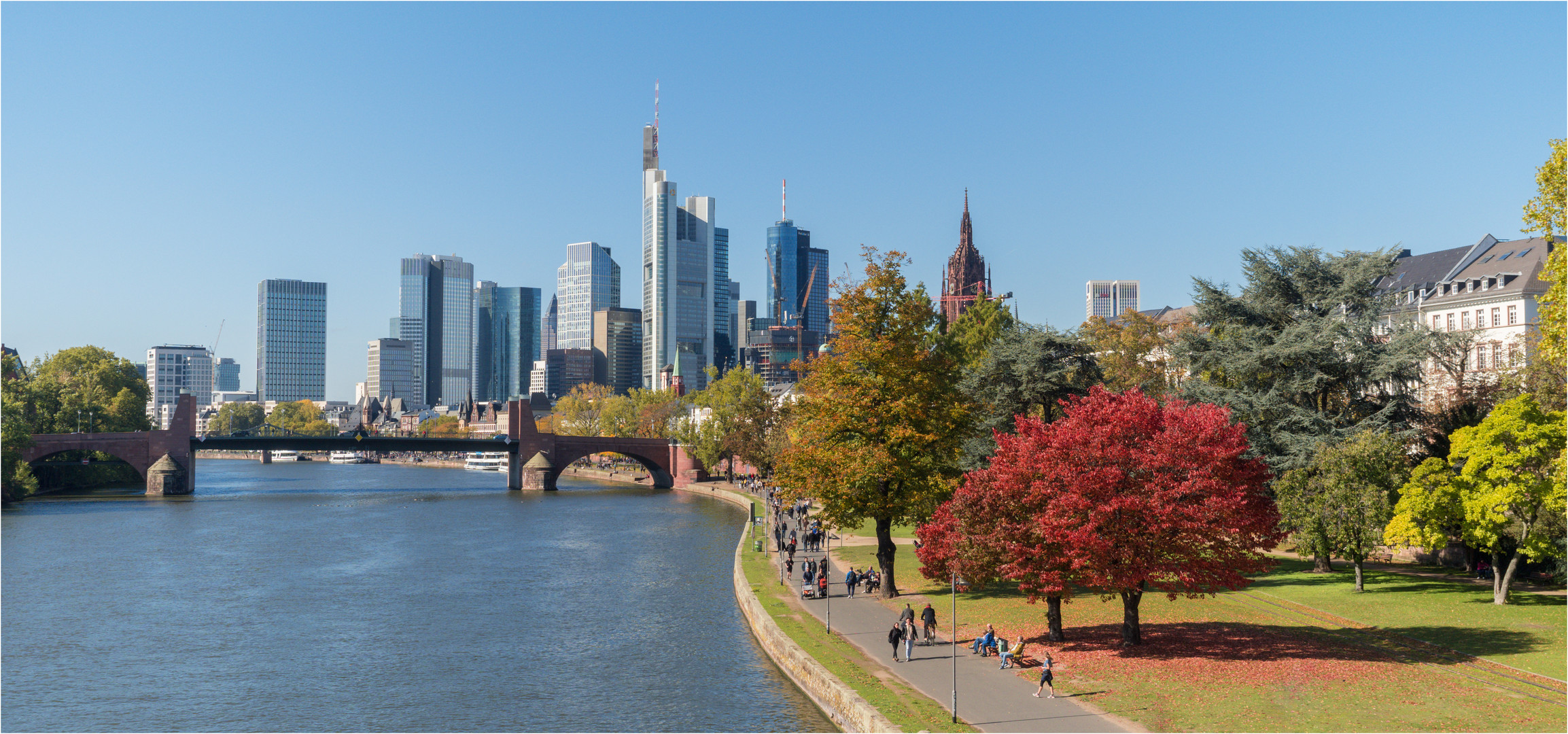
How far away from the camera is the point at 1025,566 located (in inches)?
1305

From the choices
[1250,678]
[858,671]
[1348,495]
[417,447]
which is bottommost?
[858,671]

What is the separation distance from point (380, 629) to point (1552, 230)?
146 ft

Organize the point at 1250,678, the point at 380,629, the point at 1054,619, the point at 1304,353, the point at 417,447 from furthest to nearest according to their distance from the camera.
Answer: the point at 417,447, the point at 1304,353, the point at 380,629, the point at 1054,619, the point at 1250,678

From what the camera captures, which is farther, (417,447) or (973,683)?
(417,447)

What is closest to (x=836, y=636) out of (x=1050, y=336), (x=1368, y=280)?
(x=1050, y=336)

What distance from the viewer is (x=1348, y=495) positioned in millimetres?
43062

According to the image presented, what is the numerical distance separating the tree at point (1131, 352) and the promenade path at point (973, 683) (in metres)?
35.5

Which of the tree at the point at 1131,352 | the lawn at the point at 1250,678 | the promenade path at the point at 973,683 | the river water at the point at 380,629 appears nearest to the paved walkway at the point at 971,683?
the promenade path at the point at 973,683

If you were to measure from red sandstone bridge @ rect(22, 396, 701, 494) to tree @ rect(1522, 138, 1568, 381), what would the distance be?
368 ft

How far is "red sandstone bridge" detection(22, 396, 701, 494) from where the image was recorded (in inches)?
4813

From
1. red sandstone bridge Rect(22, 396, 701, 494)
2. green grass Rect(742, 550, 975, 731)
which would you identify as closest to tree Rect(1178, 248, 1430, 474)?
green grass Rect(742, 550, 975, 731)

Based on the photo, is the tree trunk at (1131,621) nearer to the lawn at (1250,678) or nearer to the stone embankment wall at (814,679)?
the lawn at (1250,678)

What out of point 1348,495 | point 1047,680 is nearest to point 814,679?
point 1047,680

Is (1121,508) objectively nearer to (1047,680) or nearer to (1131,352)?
(1047,680)
